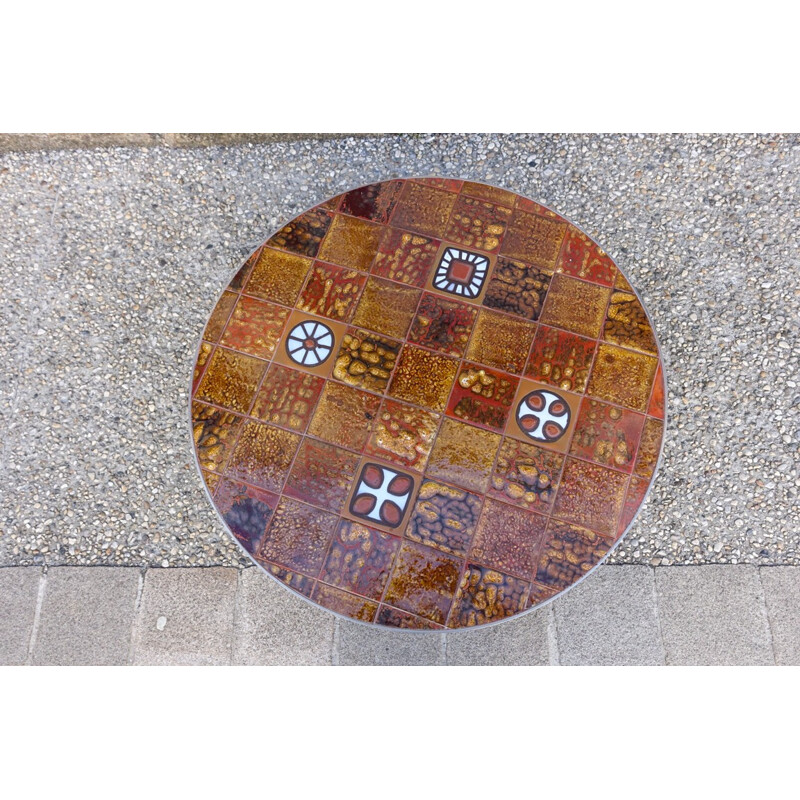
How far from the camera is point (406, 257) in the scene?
338cm

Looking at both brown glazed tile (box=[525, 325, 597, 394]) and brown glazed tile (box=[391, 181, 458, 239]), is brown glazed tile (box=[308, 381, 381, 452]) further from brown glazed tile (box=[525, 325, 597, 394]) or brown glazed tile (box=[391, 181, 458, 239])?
brown glazed tile (box=[391, 181, 458, 239])

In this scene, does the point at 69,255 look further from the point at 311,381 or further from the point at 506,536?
the point at 506,536

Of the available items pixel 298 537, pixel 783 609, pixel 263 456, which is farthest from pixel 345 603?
pixel 783 609

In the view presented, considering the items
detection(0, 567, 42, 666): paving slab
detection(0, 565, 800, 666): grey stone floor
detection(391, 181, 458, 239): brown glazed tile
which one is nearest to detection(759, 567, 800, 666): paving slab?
detection(0, 565, 800, 666): grey stone floor

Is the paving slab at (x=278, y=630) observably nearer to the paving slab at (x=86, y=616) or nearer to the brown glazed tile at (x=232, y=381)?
the paving slab at (x=86, y=616)

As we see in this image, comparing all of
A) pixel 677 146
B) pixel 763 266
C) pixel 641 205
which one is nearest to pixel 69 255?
pixel 641 205

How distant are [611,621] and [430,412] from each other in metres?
1.89

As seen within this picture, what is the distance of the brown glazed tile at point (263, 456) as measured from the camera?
307 centimetres

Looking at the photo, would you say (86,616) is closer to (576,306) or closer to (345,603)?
(345,603)

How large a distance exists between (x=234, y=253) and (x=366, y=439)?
6.60ft

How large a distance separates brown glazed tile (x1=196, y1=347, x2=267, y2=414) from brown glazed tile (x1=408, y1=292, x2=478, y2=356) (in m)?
0.98

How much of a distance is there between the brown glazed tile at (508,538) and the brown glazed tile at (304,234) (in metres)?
1.96

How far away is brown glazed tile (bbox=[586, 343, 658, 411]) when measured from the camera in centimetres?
308

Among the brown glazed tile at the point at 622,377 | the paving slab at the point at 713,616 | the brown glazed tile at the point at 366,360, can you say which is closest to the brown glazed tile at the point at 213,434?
the brown glazed tile at the point at 366,360
